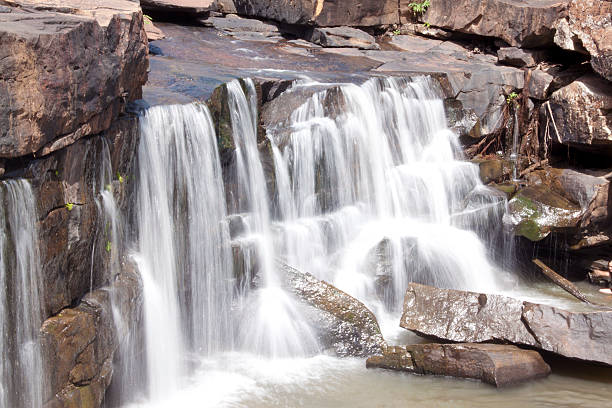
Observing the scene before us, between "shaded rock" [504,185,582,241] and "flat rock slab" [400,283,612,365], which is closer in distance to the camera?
"flat rock slab" [400,283,612,365]

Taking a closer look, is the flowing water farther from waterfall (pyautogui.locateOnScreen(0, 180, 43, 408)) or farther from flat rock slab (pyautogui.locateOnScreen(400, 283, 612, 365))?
waterfall (pyautogui.locateOnScreen(0, 180, 43, 408))

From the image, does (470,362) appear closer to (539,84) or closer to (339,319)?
(339,319)

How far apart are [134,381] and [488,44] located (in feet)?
32.3

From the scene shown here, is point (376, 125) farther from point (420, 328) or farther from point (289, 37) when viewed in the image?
point (289, 37)

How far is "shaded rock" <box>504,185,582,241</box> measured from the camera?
9.10 meters

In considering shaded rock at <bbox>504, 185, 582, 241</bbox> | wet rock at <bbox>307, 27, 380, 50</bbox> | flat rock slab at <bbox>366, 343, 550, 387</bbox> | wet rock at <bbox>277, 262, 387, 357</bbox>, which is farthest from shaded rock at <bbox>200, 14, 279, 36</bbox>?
flat rock slab at <bbox>366, 343, 550, 387</bbox>

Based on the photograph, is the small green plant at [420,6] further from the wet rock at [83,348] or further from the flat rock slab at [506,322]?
the wet rock at [83,348]

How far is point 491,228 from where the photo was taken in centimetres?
930

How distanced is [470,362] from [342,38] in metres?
8.55

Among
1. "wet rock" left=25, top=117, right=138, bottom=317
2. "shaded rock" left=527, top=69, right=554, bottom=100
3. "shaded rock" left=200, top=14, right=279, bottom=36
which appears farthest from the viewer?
"shaded rock" left=200, top=14, right=279, bottom=36

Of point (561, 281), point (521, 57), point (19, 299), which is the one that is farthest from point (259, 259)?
point (521, 57)

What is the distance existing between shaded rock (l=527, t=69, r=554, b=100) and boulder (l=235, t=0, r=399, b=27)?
14.7ft

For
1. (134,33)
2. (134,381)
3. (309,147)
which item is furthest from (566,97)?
(134,381)

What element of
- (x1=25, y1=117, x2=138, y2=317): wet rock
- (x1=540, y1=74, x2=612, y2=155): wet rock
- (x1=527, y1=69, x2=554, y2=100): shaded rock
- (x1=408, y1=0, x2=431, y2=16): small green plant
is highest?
(x1=408, y1=0, x2=431, y2=16): small green plant
